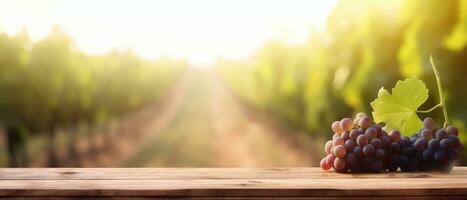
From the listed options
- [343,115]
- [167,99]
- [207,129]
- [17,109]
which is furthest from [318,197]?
[167,99]

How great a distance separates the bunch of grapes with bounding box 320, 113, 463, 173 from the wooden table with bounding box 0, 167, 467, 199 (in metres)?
0.10

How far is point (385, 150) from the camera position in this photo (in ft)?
7.11

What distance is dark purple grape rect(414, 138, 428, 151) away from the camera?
2.18m

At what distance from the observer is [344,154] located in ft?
7.04

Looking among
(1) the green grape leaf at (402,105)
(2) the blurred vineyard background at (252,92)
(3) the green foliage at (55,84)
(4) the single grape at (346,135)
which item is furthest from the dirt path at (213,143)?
(4) the single grape at (346,135)

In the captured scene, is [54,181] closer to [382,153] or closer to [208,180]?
[208,180]

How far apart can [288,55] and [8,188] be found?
701 inches

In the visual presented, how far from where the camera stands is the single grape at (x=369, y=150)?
2098 mm

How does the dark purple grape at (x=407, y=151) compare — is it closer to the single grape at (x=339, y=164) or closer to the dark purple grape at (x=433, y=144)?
the dark purple grape at (x=433, y=144)

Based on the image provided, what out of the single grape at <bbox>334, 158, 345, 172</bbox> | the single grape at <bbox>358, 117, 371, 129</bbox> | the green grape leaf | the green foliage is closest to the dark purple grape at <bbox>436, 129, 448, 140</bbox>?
the green grape leaf

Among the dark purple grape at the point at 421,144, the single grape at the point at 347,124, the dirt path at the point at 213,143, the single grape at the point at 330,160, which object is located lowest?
the dirt path at the point at 213,143

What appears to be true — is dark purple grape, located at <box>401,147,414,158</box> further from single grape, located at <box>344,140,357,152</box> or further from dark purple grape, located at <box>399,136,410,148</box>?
single grape, located at <box>344,140,357,152</box>

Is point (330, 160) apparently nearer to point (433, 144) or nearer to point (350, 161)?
point (350, 161)

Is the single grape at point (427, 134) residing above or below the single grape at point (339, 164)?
above
